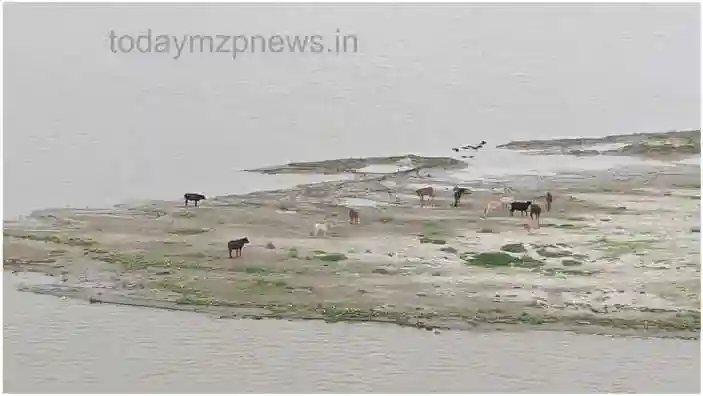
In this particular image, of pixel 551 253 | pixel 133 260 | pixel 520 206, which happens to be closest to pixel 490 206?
pixel 520 206

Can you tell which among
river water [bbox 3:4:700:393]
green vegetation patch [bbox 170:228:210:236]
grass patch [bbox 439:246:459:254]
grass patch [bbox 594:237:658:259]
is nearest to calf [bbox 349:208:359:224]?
river water [bbox 3:4:700:393]

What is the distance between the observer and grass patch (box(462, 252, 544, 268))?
1783 mm

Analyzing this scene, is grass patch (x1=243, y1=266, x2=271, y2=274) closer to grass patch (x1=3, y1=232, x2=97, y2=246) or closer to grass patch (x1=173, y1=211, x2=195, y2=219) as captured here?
grass patch (x1=173, y1=211, x2=195, y2=219)

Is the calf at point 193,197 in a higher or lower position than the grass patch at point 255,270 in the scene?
higher

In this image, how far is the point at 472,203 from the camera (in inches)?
71.1

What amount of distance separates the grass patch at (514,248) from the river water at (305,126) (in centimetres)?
19

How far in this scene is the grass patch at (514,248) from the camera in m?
1.79

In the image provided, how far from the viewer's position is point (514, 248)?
1788mm

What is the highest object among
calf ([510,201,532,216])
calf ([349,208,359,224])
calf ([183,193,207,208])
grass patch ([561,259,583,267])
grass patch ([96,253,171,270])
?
calf ([183,193,207,208])

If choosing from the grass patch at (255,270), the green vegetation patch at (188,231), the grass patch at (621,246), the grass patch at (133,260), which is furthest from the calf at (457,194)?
the grass patch at (133,260)

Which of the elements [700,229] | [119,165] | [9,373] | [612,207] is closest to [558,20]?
[612,207]

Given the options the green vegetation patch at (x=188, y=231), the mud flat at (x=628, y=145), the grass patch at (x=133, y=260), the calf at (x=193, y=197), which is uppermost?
the mud flat at (x=628, y=145)

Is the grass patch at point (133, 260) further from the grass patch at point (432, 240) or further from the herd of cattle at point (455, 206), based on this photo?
the grass patch at point (432, 240)

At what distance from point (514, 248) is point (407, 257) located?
0.26 metres
